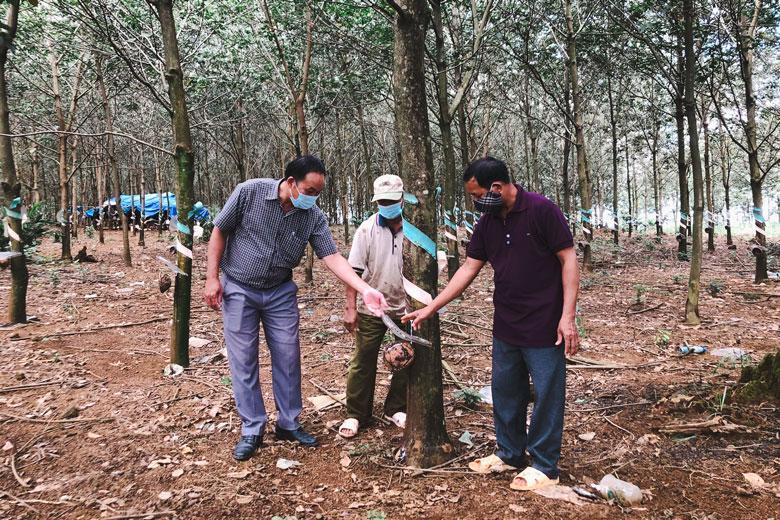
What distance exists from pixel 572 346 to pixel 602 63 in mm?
13516

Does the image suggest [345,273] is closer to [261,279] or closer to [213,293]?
[261,279]

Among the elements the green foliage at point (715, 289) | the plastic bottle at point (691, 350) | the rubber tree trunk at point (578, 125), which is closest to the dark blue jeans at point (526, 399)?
the plastic bottle at point (691, 350)

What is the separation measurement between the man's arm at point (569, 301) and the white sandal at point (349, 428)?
165 centimetres

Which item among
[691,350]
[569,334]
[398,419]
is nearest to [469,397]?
[398,419]

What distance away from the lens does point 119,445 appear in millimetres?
3381

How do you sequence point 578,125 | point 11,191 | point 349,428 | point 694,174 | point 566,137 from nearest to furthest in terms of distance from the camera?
point 349,428, point 11,191, point 694,174, point 578,125, point 566,137

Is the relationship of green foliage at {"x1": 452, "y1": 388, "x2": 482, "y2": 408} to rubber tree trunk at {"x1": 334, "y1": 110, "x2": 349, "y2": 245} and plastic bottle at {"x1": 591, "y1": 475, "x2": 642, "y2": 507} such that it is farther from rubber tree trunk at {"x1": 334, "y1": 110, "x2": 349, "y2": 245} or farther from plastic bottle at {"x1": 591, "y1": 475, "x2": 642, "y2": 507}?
rubber tree trunk at {"x1": 334, "y1": 110, "x2": 349, "y2": 245}

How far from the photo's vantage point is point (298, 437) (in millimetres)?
3490

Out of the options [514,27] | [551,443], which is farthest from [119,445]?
[514,27]

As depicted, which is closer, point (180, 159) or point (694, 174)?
point (180, 159)

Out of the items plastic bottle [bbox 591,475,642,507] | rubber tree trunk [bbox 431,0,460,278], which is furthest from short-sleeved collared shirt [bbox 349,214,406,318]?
rubber tree trunk [bbox 431,0,460,278]

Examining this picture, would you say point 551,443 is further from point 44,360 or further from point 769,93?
point 769,93

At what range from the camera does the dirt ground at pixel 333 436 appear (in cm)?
270

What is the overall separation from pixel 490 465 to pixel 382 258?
1532mm
